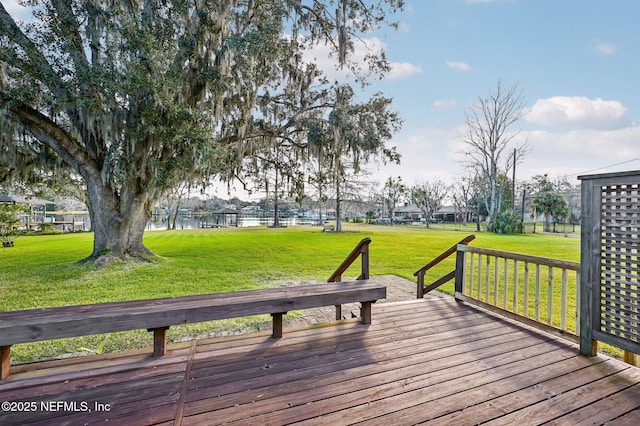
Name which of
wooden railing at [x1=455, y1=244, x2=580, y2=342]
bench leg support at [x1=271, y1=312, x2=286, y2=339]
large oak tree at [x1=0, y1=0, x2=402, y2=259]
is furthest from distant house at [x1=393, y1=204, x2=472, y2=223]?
bench leg support at [x1=271, y1=312, x2=286, y2=339]

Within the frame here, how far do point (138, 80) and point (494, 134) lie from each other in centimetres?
2654

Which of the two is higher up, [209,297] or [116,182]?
[116,182]

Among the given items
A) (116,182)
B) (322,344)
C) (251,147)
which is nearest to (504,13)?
(251,147)

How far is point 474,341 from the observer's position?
2764mm

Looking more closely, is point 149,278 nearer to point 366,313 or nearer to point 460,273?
point 366,313

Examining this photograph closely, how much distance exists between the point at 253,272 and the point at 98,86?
5.39 m

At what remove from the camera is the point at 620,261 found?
7.43 feet

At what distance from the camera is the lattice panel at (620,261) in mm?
2178

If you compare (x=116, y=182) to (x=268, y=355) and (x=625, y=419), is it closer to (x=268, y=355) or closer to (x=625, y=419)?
(x=268, y=355)

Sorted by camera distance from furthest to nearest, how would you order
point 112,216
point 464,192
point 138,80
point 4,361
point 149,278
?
1. point 464,192
2. point 112,216
3. point 149,278
4. point 138,80
5. point 4,361

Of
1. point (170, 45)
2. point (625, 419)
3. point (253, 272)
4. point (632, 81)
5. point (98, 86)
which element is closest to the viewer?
point (625, 419)

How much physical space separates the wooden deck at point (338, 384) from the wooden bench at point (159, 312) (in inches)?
12.3

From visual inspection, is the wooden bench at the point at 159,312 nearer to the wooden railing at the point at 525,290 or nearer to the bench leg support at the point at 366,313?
the bench leg support at the point at 366,313

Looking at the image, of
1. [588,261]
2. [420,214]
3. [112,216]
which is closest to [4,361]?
[588,261]
